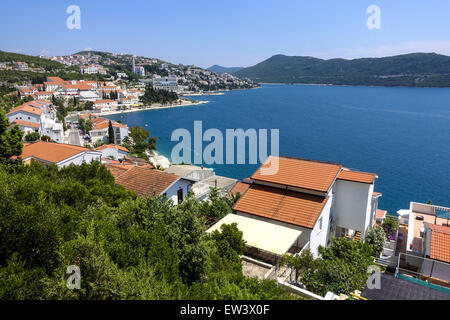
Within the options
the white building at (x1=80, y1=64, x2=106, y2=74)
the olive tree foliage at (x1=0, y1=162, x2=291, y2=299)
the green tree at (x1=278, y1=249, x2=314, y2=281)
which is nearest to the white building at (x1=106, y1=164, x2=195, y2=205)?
the olive tree foliage at (x1=0, y1=162, x2=291, y2=299)

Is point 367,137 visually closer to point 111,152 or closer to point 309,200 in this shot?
point 111,152

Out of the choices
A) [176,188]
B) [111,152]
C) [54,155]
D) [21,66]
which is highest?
[21,66]

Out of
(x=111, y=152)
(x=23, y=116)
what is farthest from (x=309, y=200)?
(x=23, y=116)

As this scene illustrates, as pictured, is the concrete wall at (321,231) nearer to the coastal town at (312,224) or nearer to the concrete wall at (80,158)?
the coastal town at (312,224)

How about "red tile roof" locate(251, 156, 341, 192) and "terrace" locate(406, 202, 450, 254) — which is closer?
"red tile roof" locate(251, 156, 341, 192)

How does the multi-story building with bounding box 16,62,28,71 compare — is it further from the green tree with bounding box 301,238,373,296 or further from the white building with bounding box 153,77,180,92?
the green tree with bounding box 301,238,373,296

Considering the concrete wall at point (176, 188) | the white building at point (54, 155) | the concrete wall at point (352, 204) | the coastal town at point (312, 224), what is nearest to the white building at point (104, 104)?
the white building at point (54, 155)
